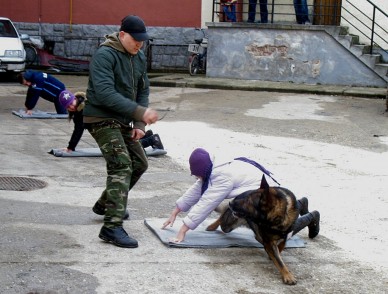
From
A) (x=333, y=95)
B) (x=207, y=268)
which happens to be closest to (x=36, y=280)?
(x=207, y=268)

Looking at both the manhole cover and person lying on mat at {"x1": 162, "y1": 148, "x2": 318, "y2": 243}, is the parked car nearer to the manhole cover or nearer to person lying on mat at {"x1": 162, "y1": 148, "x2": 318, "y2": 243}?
the manhole cover

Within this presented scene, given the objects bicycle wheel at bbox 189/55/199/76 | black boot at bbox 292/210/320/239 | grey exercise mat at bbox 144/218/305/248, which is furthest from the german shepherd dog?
bicycle wheel at bbox 189/55/199/76

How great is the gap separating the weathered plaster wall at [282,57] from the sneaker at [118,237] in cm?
1368

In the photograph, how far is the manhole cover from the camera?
866 centimetres

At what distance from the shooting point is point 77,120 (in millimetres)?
10562

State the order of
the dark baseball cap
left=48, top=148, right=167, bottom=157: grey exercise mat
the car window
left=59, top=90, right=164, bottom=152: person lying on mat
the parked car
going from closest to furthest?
the dark baseball cap < left=59, top=90, right=164, bottom=152: person lying on mat < left=48, top=148, right=167, bottom=157: grey exercise mat < the parked car < the car window

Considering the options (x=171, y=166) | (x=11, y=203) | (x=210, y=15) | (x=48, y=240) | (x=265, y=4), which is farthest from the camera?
(x=210, y=15)

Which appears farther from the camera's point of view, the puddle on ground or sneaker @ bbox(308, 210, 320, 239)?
the puddle on ground

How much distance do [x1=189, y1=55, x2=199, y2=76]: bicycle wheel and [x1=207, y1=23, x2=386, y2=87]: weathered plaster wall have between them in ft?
2.15

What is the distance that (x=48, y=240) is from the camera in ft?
22.0

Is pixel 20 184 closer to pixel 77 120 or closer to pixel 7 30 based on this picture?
pixel 77 120

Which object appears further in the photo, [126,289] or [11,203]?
[11,203]

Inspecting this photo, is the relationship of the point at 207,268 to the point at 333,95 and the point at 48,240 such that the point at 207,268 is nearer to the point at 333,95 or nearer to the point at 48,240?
the point at 48,240

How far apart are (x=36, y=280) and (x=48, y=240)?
3.18 ft
